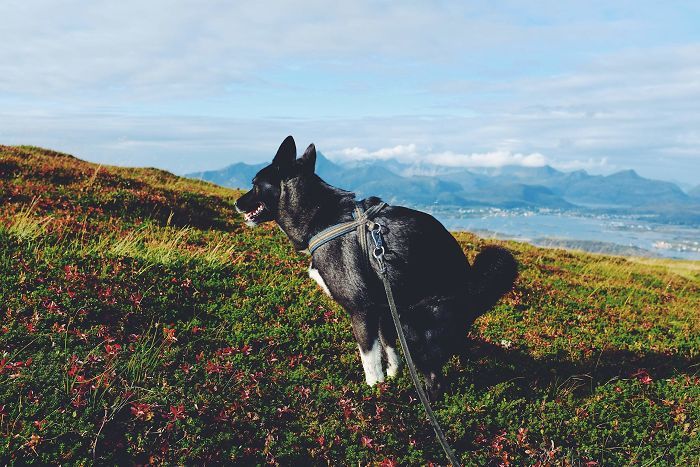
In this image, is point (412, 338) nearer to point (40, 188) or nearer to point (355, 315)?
point (355, 315)

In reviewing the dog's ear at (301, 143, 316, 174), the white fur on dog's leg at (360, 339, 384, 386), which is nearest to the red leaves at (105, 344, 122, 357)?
the white fur on dog's leg at (360, 339, 384, 386)

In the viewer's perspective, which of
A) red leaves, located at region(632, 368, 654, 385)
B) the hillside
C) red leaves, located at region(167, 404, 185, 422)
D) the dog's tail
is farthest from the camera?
red leaves, located at region(632, 368, 654, 385)

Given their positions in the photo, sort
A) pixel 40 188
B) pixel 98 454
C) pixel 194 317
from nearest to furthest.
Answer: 1. pixel 98 454
2. pixel 194 317
3. pixel 40 188

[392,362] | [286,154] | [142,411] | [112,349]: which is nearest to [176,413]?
[142,411]

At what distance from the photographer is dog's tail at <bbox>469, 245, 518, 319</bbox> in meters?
6.73

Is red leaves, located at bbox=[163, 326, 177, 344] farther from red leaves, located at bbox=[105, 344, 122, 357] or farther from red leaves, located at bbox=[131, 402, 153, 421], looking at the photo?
red leaves, located at bbox=[131, 402, 153, 421]

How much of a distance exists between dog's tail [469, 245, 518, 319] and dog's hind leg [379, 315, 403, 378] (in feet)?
4.09

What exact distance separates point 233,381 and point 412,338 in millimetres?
2725

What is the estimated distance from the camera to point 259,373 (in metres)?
7.13

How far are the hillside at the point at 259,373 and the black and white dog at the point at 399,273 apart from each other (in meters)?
1.03

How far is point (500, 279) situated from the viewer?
679 cm

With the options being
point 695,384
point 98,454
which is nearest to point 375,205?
point 98,454

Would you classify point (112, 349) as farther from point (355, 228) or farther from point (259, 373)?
point (355, 228)

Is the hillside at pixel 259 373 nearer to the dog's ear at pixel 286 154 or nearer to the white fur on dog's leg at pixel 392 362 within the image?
the white fur on dog's leg at pixel 392 362
